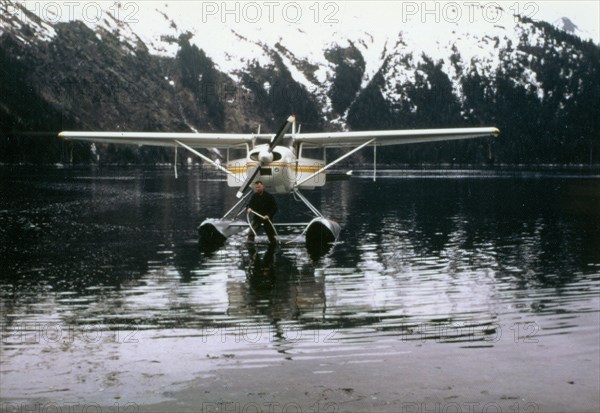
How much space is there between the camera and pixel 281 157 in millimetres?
16250

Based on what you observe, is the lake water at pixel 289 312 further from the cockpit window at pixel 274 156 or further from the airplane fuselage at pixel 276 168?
the cockpit window at pixel 274 156

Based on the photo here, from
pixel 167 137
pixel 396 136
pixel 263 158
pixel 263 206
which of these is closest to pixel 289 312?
pixel 263 206

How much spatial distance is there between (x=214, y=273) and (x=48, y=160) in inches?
4911

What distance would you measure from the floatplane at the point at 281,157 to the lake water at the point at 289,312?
0.57m

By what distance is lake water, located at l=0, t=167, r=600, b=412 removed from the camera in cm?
586

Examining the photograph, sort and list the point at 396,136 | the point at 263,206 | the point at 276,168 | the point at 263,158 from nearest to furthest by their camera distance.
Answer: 1. the point at 263,206
2. the point at 263,158
3. the point at 276,168
4. the point at 396,136

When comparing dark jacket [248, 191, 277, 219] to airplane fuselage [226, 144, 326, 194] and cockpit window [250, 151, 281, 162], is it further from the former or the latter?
cockpit window [250, 151, 281, 162]

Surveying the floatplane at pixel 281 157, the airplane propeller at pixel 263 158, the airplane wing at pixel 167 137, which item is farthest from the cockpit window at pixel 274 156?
the airplane wing at pixel 167 137

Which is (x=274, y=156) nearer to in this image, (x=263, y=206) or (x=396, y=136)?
(x=263, y=206)

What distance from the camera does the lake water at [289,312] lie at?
5859mm

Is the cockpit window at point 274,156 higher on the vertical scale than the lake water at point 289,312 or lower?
higher

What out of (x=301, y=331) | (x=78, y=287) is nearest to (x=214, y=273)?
(x=78, y=287)

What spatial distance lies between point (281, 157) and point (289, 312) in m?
8.19

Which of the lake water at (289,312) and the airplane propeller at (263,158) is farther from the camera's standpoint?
the airplane propeller at (263,158)
